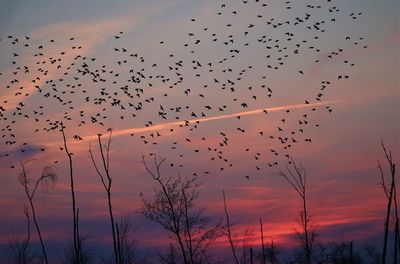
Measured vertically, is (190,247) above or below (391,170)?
below

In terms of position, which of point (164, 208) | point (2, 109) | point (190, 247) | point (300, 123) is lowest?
point (190, 247)

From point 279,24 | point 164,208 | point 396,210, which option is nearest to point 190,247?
point 164,208

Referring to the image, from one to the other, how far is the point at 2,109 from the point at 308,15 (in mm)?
17648

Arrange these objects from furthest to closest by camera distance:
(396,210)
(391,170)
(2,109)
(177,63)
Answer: (396,210) < (391,170) < (2,109) < (177,63)

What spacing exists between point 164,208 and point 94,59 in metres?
23.7

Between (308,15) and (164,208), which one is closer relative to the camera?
(308,15)

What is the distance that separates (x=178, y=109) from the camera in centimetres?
3058

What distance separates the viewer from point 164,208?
4831 cm

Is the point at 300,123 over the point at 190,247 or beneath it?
over

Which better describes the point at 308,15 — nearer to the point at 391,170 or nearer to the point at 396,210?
the point at 391,170

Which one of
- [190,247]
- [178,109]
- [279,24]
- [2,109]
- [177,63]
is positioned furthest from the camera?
[190,247]

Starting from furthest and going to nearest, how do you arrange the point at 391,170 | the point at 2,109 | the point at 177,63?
the point at 391,170, the point at 2,109, the point at 177,63

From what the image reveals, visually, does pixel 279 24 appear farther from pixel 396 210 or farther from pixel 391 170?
pixel 396 210

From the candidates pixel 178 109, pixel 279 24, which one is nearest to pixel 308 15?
pixel 279 24
